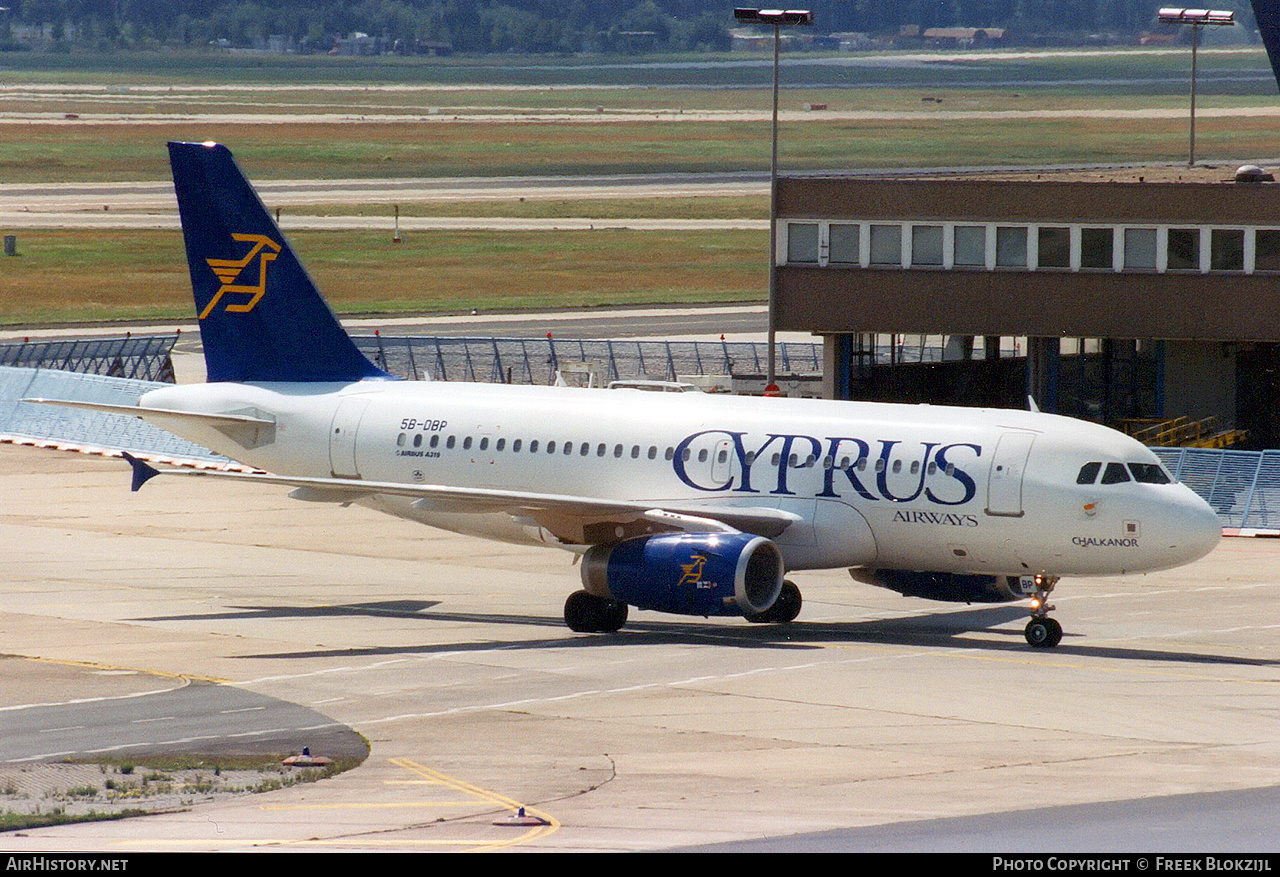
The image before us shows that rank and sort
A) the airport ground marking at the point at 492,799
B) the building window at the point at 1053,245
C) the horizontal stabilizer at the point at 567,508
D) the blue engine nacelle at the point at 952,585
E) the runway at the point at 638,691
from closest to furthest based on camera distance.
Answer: the airport ground marking at the point at 492,799, the runway at the point at 638,691, the horizontal stabilizer at the point at 567,508, the blue engine nacelle at the point at 952,585, the building window at the point at 1053,245

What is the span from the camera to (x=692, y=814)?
22.7 meters

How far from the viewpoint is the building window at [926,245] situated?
6072 cm

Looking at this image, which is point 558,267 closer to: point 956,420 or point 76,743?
point 956,420

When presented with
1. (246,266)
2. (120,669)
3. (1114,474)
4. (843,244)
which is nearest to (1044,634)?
(1114,474)

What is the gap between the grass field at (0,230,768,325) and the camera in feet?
357

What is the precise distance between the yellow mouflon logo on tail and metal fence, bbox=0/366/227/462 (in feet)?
62.3

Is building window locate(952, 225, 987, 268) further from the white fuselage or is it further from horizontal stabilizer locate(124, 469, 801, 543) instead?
horizontal stabilizer locate(124, 469, 801, 543)

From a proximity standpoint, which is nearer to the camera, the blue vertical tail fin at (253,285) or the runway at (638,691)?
the runway at (638,691)

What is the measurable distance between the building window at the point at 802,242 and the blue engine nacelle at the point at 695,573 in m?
26.6

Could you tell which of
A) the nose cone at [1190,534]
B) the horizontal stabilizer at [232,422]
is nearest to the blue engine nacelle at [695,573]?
the nose cone at [1190,534]

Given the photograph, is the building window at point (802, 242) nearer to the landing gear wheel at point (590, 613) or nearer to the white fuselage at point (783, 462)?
the white fuselage at point (783, 462)

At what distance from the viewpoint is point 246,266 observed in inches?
1726

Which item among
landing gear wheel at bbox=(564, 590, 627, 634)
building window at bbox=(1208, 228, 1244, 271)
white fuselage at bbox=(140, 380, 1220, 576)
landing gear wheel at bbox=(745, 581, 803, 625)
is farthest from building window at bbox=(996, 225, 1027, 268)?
landing gear wheel at bbox=(564, 590, 627, 634)

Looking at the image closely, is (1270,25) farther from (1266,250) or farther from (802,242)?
(802,242)
